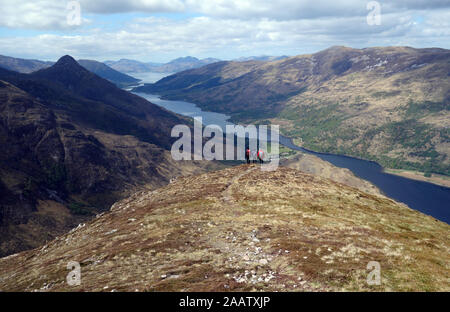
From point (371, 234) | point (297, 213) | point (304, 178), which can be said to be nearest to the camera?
point (371, 234)

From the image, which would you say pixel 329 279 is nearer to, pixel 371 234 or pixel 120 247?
pixel 371 234

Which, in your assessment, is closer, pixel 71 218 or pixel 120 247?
pixel 120 247

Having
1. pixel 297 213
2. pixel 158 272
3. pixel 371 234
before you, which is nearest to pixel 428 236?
pixel 371 234

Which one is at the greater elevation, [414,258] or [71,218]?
[414,258]

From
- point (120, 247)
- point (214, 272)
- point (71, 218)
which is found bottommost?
point (71, 218)
